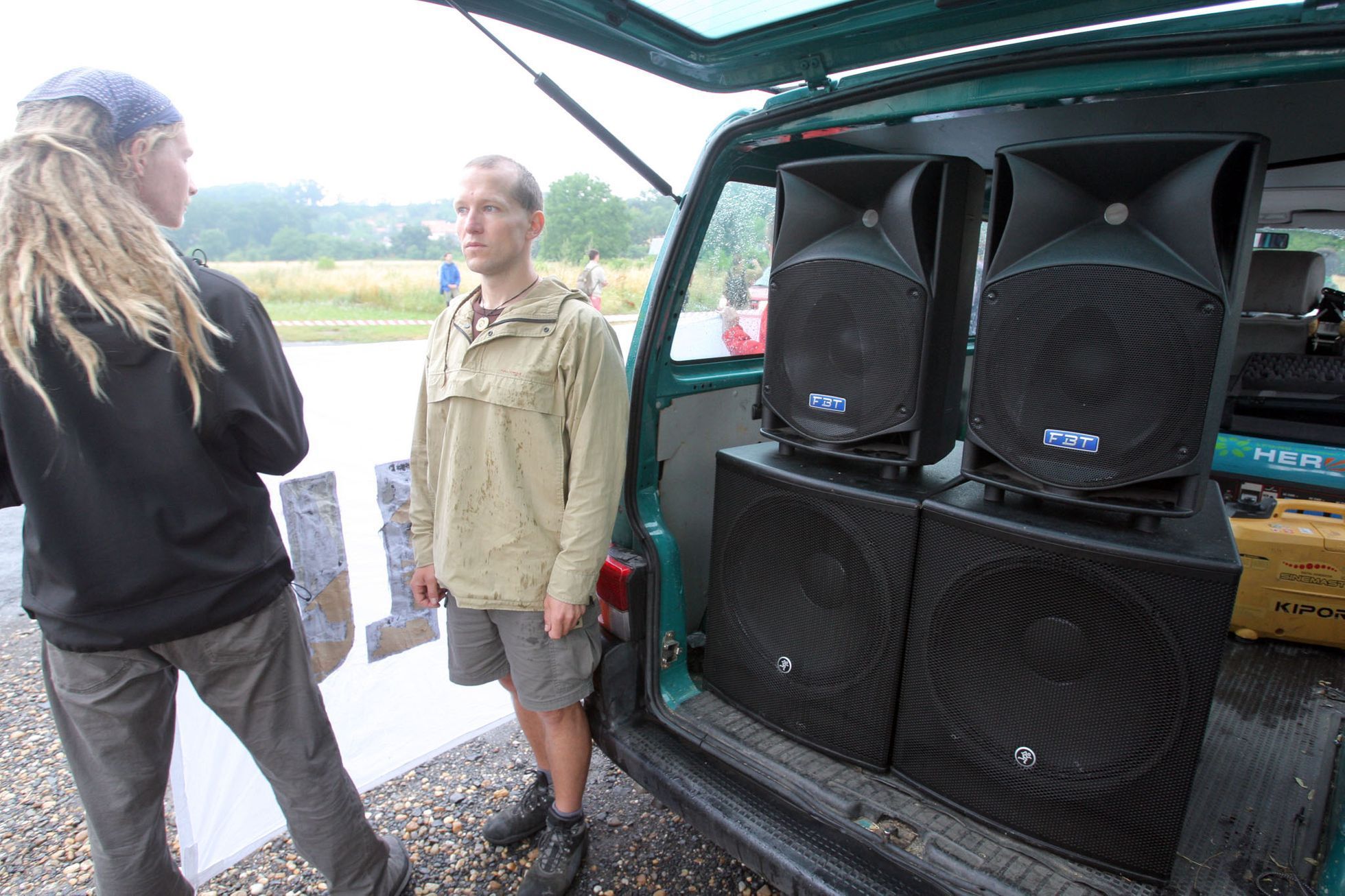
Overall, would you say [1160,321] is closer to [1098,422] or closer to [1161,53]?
[1098,422]

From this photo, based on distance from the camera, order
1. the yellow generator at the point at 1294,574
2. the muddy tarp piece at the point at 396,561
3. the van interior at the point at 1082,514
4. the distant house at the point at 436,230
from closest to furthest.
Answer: the van interior at the point at 1082,514 → the muddy tarp piece at the point at 396,561 → the yellow generator at the point at 1294,574 → the distant house at the point at 436,230

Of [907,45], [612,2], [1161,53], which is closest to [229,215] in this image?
[612,2]

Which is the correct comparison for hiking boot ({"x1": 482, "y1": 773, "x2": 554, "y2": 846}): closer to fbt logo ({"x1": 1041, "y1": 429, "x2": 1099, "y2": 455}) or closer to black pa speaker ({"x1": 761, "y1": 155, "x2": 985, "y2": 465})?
black pa speaker ({"x1": 761, "y1": 155, "x2": 985, "y2": 465})

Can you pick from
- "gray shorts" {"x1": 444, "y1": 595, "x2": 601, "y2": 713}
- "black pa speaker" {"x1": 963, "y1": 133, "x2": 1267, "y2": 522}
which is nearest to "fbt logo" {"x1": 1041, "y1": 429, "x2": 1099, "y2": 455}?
"black pa speaker" {"x1": 963, "y1": 133, "x2": 1267, "y2": 522}

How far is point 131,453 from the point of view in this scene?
1.27 meters

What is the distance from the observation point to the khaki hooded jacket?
1604mm

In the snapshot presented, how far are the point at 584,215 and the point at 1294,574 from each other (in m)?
6.27

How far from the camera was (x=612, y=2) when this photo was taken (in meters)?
1.64

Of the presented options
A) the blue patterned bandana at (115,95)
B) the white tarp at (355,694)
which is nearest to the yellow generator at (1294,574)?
the white tarp at (355,694)

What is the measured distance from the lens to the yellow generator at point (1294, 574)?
257 cm

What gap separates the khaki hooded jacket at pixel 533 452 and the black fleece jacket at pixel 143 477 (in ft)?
1.24

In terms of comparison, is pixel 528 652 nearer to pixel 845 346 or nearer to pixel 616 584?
pixel 616 584

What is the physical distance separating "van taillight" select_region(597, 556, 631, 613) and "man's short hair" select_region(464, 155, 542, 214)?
0.91 m

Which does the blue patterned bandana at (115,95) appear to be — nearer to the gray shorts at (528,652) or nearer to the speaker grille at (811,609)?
the gray shorts at (528,652)
